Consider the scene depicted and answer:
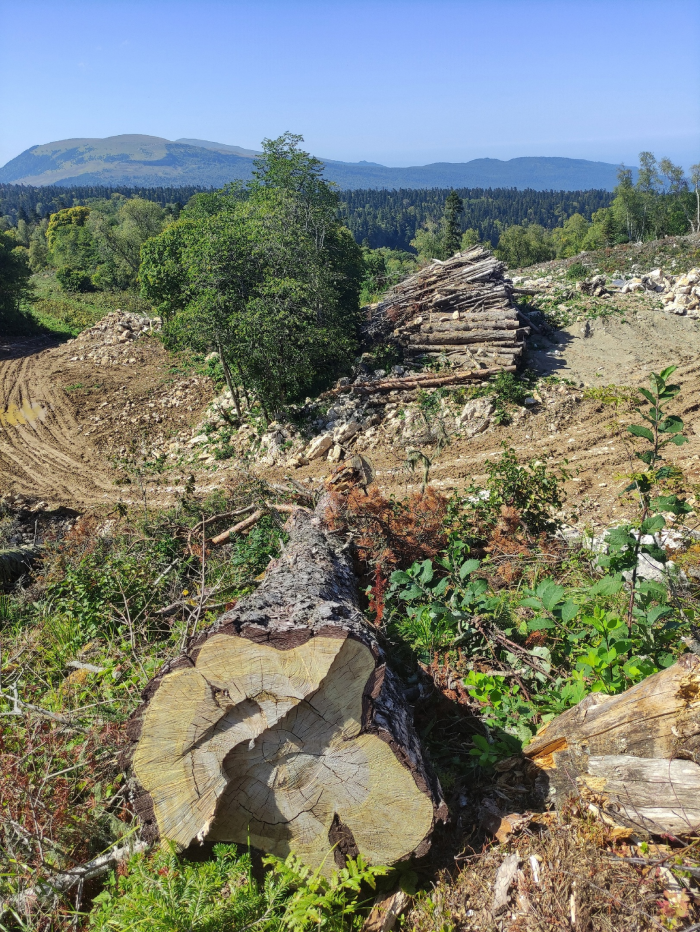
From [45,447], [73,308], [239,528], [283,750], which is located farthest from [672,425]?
[73,308]

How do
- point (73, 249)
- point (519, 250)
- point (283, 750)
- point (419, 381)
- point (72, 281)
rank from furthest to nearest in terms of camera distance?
point (519, 250), point (73, 249), point (72, 281), point (419, 381), point (283, 750)

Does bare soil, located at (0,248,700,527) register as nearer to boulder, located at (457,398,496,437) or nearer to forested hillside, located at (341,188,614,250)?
boulder, located at (457,398,496,437)

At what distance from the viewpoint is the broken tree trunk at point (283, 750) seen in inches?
106

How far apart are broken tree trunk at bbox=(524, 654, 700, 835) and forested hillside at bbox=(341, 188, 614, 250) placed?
134 m

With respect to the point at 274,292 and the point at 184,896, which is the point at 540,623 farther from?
the point at 274,292

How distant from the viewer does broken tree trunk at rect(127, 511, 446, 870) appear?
2.68 m

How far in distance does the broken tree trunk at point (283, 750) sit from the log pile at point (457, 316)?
13.3m

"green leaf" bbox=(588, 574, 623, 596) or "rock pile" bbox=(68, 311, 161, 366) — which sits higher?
"rock pile" bbox=(68, 311, 161, 366)

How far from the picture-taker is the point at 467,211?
14600cm

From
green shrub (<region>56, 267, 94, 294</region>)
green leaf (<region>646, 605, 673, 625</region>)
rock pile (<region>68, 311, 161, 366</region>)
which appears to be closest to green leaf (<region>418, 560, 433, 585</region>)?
green leaf (<region>646, 605, 673, 625</region>)

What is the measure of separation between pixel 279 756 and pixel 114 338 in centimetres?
2500

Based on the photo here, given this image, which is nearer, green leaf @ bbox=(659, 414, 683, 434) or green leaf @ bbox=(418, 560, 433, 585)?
green leaf @ bbox=(659, 414, 683, 434)

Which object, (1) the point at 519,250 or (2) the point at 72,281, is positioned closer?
(2) the point at 72,281

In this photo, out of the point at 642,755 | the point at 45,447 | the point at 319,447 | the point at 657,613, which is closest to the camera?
the point at 642,755
